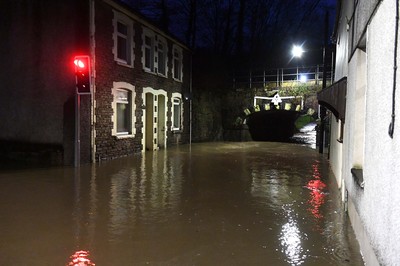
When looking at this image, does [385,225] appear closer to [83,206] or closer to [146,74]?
[83,206]

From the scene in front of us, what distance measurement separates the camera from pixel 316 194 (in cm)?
830

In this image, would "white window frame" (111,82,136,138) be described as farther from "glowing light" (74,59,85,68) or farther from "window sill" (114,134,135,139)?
"glowing light" (74,59,85,68)

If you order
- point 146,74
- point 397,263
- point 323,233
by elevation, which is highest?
point 146,74

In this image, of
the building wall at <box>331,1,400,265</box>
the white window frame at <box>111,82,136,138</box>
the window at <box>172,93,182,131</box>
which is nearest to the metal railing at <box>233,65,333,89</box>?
the window at <box>172,93,182,131</box>

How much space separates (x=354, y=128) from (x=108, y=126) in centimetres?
962

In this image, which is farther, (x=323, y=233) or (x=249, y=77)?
(x=249, y=77)

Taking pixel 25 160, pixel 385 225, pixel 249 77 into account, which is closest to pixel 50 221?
pixel 385 225

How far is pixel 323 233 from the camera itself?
5523mm

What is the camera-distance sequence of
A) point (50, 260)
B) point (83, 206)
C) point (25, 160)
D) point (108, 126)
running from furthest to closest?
1. point (108, 126)
2. point (25, 160)
3. point (83, 206)
4. point (50, 260)

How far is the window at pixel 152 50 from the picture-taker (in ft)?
55.1

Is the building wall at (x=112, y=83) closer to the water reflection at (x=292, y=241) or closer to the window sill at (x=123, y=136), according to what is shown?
the window sill at (x=123, y=136)

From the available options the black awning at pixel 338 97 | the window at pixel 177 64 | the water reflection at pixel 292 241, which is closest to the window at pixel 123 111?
the window at pixel 177 64

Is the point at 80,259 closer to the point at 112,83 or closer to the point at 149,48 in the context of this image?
the point at 112,83

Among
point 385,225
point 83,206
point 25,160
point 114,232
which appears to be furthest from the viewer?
point 25,160
